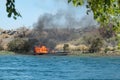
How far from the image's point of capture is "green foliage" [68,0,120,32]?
14.5 meters

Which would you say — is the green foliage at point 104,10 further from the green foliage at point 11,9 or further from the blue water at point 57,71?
the blue water at point 57,71

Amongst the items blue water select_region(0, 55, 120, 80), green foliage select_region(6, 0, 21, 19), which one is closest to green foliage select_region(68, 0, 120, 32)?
green foliage select_region(6, 0, 21, 19)

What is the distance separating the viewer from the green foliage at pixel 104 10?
14491 millimetres

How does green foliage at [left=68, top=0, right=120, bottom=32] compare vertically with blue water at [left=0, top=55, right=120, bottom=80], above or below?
above

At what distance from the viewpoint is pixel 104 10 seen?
48.2ft

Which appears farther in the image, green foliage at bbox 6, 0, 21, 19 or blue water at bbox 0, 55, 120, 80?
blue water at bbox 0, 55, 120, 80

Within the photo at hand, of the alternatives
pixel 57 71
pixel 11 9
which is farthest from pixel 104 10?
pixel 57 71

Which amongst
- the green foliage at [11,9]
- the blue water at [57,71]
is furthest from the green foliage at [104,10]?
the blue water at [57,71]

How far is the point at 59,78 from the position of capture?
79.9 metres

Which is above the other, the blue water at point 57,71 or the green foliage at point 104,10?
the green foliage at point 104,10

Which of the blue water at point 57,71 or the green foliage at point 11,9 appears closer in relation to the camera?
the green foliage at point 11,9

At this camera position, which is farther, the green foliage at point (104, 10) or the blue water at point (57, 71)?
the blue water at point (57, 71)

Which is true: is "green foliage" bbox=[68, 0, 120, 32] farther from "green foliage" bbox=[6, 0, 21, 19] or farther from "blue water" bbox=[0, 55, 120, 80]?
"blue water" bbox=[0, 55, 120, 80]

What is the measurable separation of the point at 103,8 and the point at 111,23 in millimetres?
1144
